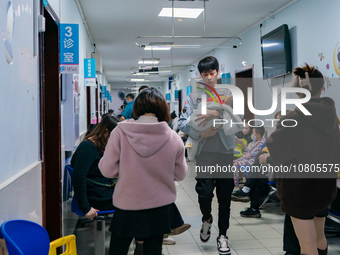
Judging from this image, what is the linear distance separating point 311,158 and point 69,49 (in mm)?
2291

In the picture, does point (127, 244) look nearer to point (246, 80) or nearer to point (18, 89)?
point (18, 89)

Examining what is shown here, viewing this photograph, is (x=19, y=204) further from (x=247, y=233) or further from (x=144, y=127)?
(x=247, y=233)

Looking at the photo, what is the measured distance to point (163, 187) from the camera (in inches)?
76.9

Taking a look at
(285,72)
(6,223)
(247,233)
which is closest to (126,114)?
(285,72)

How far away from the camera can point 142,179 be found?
1903 mm

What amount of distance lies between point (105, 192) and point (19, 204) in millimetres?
1357

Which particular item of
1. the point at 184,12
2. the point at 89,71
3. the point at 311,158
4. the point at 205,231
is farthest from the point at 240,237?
the point at 89,71

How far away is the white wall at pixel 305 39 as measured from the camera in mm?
4633

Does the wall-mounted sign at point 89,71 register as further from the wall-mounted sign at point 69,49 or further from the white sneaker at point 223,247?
the white sneaker at point 223,247

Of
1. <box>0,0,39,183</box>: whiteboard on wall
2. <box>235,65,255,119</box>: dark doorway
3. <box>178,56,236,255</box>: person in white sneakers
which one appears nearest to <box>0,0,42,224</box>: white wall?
<box>0,0,39,183</box>: whiteboard on wall

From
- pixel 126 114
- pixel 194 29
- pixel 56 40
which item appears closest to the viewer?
pixel 56 40

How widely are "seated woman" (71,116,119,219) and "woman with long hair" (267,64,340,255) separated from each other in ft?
4.64

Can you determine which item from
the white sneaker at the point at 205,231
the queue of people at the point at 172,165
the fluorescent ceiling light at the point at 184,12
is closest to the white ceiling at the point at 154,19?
the fluorescent ceiling light at the point at 184,12

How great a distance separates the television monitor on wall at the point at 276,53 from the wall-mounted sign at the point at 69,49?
3741 mm
